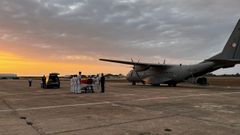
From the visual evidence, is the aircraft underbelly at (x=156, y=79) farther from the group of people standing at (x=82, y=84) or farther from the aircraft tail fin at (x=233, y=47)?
the group of people standing at (x=82, y=84)

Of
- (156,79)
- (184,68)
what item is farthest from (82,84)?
(156,79)

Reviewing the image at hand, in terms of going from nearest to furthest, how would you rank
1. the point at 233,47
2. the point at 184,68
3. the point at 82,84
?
the point at 82,84 < the point at 233,47 < the point at 184,68

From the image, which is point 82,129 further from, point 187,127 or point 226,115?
point 226,115

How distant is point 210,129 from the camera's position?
766 centimetres

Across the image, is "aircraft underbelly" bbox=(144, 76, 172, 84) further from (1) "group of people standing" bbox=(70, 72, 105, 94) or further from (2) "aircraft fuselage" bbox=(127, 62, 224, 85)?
(1) "group of people standing" bbox=(70, 72, 105, 94)

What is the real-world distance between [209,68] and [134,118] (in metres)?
22.7

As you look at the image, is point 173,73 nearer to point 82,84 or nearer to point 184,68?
point 184,68

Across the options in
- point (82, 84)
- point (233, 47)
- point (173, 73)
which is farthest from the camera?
point (173, 73)

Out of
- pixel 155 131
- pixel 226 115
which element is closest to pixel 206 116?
pixel 226 115

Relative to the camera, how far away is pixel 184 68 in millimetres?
33062

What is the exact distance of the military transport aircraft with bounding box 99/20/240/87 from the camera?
1115 inches

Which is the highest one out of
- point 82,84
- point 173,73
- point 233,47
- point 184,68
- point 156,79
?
point 233,47

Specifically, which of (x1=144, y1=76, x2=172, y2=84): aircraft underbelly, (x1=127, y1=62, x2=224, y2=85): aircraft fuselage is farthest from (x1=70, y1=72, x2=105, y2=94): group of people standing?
(x1=144, y1=76, x2=172, y2=84): aircraft underbelly

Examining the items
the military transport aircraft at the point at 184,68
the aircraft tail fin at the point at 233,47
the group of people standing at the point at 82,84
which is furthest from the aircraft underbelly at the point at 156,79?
the group of people standing at the point at 82,84
